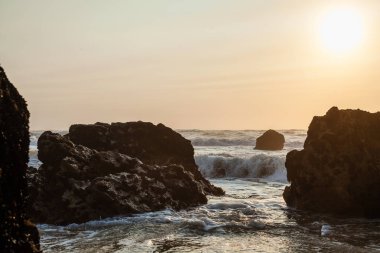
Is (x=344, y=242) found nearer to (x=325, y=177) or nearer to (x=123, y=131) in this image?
(x=325, y=177)

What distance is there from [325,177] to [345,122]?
1.91 metres

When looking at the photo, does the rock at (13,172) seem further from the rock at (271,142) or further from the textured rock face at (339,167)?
the rock at (271,142)

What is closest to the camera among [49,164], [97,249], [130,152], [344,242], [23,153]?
[23,153]

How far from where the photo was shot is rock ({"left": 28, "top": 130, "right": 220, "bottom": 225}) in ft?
39.4

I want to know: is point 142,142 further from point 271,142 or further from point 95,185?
point 271,142

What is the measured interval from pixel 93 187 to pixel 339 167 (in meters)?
7.44

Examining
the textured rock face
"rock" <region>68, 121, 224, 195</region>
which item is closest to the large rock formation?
"rock" <region>68, 121, 224, 195</region>

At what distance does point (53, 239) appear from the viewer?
960 centimetres

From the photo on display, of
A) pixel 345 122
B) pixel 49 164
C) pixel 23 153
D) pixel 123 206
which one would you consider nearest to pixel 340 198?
pixel 345 122

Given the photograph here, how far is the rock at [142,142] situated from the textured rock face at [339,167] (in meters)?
4.21

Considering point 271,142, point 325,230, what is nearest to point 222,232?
point 325,230

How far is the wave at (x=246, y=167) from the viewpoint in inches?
1072

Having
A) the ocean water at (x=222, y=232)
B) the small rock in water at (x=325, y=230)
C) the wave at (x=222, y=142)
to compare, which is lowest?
the ocean water at (x=222, y=232)

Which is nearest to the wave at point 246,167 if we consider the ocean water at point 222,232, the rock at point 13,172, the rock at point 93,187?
the ocean water at point 222,232
